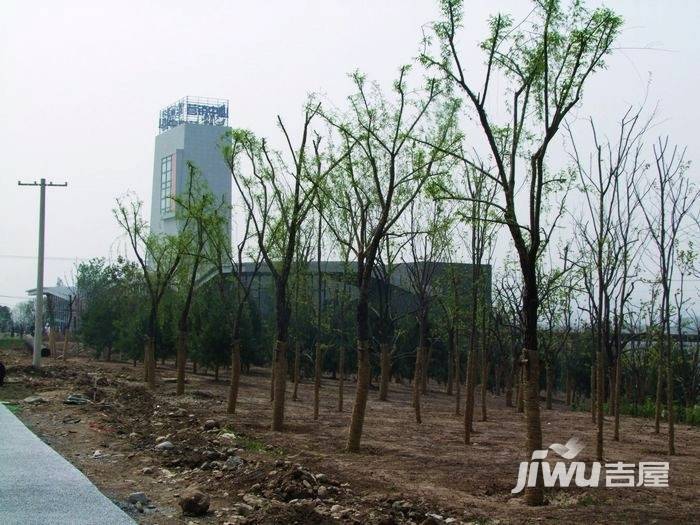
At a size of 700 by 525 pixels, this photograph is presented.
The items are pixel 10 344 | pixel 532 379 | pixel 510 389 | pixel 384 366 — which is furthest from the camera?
pixel 10 344

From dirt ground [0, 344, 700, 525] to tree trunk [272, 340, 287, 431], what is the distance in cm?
31

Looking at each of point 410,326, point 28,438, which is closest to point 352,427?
point 28,438

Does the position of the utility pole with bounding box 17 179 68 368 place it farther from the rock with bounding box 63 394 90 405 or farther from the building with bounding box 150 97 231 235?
the building with bounding box 150 97 231 235

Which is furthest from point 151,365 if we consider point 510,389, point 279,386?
point 510,389

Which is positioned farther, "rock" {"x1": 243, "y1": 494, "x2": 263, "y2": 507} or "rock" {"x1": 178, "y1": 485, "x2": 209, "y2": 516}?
"rock" {"x1": 243, "y1": 494, "x2": 263, "y2": 507}

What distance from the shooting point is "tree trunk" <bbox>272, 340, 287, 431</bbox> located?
13.6 meters

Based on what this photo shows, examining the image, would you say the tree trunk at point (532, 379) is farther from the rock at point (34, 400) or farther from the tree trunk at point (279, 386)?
the rock at point (34, 400)

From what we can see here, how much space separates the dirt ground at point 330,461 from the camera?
23.4 ft

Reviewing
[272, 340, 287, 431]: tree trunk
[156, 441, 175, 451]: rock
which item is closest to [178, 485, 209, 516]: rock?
[156, 441, 175, 451]: rock

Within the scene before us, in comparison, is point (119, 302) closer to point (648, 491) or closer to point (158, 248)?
→ point (158, 248)

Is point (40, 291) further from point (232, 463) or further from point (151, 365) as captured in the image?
point (232, 463)

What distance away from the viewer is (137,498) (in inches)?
296

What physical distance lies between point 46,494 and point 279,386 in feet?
21.3

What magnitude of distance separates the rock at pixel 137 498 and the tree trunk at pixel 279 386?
19.4ft
